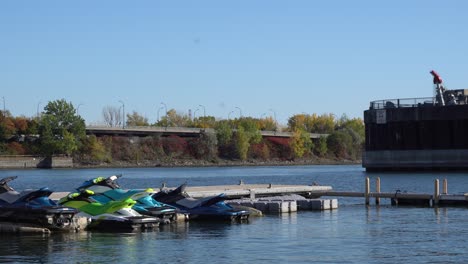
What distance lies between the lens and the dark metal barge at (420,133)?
123812 millimetres

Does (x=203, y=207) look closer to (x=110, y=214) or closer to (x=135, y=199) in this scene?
(x=135, y=199)

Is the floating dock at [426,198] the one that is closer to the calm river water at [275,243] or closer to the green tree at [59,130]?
the calm river water at [275,243]

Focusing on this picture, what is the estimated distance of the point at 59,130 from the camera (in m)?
195

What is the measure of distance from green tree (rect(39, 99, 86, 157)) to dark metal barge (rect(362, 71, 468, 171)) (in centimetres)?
7703

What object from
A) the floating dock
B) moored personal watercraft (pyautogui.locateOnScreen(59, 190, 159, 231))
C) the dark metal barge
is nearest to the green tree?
the dark metal barge

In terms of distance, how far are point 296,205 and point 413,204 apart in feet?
28.6

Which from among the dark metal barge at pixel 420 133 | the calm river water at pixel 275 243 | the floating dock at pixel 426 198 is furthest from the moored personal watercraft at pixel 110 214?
the dark metal barge at pixel 420 133

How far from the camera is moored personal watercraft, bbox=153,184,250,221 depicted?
169ft

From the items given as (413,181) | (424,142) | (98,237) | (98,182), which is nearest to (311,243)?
(98,237)

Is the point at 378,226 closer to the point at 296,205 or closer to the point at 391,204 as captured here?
the point at 296,205

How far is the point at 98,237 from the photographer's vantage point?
44.6 metres

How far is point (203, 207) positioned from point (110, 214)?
6.35 meters

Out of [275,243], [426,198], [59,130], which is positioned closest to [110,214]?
[275,243]

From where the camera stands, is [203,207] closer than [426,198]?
Yes
